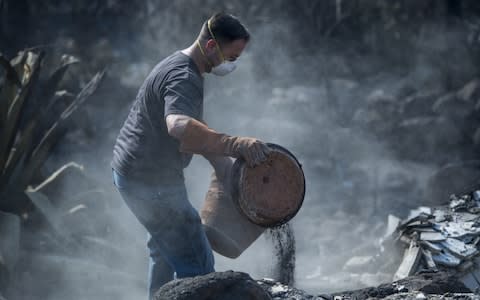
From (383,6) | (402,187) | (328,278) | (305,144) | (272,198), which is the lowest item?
(272,198)

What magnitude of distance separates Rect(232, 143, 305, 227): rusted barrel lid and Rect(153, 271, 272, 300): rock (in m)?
0.85

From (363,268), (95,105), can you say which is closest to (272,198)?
(363,268)

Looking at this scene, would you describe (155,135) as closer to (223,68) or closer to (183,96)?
(183,96)

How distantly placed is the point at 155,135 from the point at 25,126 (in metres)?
2.63

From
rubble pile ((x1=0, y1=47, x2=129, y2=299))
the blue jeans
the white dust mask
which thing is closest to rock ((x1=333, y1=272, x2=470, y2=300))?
the blue jeans

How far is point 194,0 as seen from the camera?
1189 centimetres

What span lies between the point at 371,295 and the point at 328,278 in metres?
2.96

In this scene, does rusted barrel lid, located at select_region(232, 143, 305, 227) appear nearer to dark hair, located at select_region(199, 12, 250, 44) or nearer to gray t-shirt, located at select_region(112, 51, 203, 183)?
gray t-shirt, located at select_region(112, 51, 203, 183)

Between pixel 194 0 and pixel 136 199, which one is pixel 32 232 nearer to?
pixel 136 199

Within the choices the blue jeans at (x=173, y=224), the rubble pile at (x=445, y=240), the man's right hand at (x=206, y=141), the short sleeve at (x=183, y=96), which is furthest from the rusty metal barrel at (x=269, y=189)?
the rubble pile at (x=445, y=240)

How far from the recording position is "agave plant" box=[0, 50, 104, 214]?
6316 millimetres

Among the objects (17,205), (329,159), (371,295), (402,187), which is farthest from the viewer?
(329,159)

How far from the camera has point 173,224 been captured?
14.9ft

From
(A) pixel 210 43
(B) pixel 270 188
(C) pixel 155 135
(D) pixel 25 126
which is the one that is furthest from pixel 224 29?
(D) pixel 25 126
